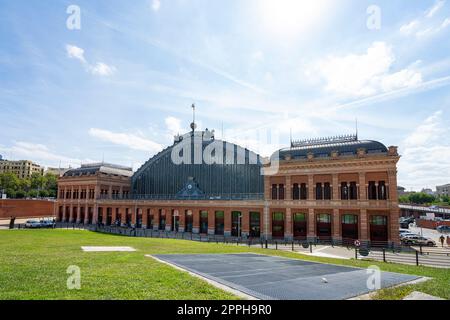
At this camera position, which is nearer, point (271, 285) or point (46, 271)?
point (271, 285)

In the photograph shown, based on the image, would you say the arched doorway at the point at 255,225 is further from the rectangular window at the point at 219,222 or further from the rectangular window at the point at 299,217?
the rectangular window at the point at 299,217

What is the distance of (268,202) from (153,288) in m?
37.9

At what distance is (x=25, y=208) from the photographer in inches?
3314

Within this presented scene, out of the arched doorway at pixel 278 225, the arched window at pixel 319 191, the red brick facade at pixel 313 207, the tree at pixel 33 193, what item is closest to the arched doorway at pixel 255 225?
the red brick facade at pixel 313 207

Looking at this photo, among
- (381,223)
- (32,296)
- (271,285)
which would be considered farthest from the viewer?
(381,223)

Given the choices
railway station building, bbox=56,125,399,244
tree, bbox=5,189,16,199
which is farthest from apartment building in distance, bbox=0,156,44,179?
railway station building, bbox=56,125,399,244

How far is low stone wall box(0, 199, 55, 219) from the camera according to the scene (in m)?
78.9

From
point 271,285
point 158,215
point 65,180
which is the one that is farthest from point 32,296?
point 65,180

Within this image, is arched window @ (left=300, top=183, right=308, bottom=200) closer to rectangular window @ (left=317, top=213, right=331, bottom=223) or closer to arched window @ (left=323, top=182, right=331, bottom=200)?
arched window @ (left=323, top=182, right=331, bottom=200)

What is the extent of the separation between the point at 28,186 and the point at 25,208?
53.0 metres

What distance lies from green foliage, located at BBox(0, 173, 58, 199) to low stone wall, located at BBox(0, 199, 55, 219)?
31979 mm

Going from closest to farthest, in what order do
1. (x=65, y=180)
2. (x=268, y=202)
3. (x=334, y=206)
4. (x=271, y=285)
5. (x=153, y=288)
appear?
1. (x=153, y=288)
2. (x=271, y=285)
3. (x=334, y=206)
4. (x=268, y=202)
5. (x=65, y=180)

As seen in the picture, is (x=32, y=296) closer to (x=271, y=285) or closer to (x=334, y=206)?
(x=271, y=285)
